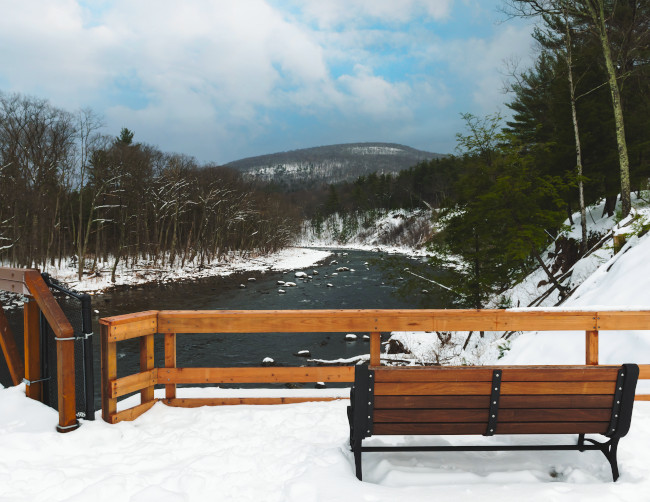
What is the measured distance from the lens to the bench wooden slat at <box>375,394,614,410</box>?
8.96 feet

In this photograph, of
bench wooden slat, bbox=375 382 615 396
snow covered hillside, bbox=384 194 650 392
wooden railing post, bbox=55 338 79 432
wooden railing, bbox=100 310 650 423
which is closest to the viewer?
bench wooden slat, bbox=375 382 615 396

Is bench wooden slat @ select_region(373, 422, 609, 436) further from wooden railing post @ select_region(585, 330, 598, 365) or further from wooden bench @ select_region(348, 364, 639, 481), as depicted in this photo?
wooden railing post @ select_region(585, 330, 598, 365)

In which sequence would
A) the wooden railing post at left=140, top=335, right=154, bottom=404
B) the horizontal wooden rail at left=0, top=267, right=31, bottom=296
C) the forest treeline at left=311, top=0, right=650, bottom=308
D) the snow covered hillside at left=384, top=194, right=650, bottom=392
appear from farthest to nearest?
1. the forest treeline at left=311, top=0, right=650, bottom=308
2. the snow covered hillside at left=384, top=194, right=650, bottom=392
3. the wooden railing post at left=140, top=335, right=154, bottom=404
4. the horizontal wooden rail at left=0, top=267, right=31, bottom=296

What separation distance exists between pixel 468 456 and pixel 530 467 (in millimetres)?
473

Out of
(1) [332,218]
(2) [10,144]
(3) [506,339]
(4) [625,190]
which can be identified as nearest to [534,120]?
(4) [625,190]

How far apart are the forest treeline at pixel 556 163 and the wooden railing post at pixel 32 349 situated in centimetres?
974

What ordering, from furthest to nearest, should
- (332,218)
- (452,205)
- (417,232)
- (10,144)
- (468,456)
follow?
1. (332,218)
2. (417,232)
3. (10,144)
4. (452,205)
5. (468,456)

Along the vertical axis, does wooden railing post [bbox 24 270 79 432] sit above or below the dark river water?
above

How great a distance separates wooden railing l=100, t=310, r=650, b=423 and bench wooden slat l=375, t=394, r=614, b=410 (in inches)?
45.1

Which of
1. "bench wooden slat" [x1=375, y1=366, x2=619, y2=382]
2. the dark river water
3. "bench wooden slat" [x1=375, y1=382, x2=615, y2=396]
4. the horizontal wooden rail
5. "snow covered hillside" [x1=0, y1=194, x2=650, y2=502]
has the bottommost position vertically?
the dark river water

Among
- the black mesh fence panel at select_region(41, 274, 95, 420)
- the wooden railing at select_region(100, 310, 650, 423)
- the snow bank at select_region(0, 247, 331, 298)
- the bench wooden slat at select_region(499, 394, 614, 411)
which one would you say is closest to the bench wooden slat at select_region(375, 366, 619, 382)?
the bench wooden slat at select_region(499, 394, 614, 411)

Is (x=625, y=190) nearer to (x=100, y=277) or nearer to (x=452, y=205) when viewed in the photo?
(x=452, y=205)

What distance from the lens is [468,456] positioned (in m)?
3.33

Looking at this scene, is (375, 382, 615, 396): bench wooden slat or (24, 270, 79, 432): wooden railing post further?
(24, 270, 79, 432): wooden railing post
